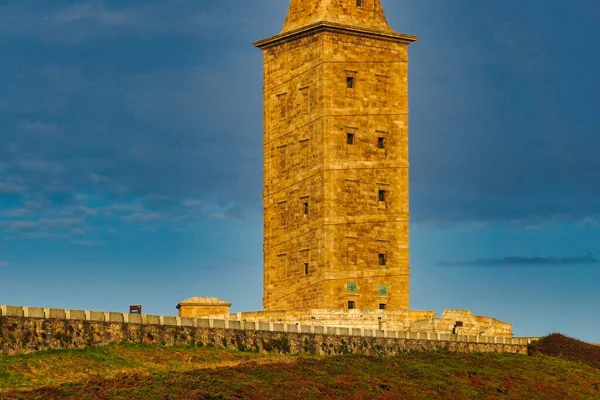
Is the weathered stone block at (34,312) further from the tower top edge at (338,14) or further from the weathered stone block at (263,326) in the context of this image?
the tower top edge at (338,14)

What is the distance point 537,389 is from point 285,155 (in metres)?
24.2

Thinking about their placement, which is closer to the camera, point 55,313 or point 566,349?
point 55,313

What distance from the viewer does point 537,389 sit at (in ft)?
176

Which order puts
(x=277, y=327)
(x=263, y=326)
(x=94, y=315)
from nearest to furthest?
(x=94, y=315), (x=263, y=326), (x=277, y=327)

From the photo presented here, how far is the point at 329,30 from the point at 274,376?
30.5 m

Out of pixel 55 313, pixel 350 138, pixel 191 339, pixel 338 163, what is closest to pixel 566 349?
pixel 338 163

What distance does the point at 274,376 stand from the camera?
44562mm

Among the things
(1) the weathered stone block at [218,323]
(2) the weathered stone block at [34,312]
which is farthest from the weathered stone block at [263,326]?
(2) the weathered stone block at [34,312]

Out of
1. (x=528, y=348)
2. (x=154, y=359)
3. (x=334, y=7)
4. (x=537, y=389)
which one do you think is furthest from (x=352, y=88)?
(x=154, y=359)

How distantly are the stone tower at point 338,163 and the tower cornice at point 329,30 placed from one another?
0.05m

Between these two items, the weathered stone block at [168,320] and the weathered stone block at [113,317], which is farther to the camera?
the weathered stone block at [168,320]

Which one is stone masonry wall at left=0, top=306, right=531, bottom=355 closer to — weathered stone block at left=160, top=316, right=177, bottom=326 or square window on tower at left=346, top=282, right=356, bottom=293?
weathered stone block at left=160, top=316, right=177, bottom=326

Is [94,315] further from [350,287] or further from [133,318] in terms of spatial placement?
[350,287]

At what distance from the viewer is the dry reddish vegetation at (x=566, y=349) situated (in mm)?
65062
